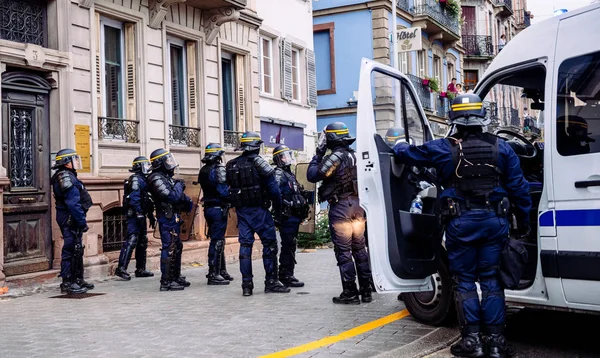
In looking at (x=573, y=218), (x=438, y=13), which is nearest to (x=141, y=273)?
(x=573, y=218)

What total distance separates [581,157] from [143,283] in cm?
734

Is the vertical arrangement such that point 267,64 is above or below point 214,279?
above

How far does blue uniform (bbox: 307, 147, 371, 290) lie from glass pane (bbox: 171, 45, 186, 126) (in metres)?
6.86

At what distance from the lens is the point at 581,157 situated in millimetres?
5180

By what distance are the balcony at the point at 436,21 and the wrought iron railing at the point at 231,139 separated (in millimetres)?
13185

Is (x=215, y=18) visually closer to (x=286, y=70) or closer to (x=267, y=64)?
(x=267, y=64)

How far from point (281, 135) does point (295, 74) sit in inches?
90.6

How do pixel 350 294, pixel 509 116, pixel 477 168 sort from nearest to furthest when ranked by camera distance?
1. pixel 477 168
2. pixel 509 116
3. pixel 350 294

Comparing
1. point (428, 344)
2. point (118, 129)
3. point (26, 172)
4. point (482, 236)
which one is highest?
point (118, 129)

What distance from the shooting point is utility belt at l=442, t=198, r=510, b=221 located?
542cm

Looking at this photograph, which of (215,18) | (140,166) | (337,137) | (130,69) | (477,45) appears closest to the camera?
(337,137)

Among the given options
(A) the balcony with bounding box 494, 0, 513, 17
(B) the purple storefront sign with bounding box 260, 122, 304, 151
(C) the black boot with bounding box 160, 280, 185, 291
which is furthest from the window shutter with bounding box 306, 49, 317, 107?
(A) the balcony with bounding box 494, 0, 513, 17

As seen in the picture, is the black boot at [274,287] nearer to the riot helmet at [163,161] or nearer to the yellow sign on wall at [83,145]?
the riot helmet at [163,161]

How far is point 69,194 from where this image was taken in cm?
942
